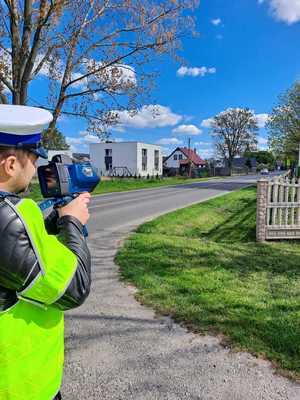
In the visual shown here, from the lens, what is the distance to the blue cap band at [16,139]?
3.41 feet

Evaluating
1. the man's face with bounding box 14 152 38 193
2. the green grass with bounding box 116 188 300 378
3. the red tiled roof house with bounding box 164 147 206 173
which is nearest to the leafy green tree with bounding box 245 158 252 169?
the red tiled roof house with bounding box 164 147 206 173

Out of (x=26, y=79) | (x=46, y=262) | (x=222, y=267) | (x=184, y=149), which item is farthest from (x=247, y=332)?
(x=184, y=149)

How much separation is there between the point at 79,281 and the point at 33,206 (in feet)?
1.01

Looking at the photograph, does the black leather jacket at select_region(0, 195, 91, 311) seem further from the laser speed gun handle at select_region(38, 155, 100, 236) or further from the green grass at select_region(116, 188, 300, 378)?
the green grass at select_region(116, 188, 300, 378)

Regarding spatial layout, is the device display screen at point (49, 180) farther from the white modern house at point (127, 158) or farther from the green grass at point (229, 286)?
the white modern house at point (127, 158)

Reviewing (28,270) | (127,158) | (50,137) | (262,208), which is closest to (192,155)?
(127,158)

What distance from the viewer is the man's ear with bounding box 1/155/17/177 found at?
1.08 metres

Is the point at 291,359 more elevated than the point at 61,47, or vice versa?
the point at 61,47

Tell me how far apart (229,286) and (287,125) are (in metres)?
29.6

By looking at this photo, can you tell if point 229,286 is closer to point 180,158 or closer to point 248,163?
point 180,158

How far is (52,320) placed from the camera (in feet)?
3.89

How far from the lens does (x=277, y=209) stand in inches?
299

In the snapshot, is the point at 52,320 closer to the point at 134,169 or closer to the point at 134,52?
the point at 134,52

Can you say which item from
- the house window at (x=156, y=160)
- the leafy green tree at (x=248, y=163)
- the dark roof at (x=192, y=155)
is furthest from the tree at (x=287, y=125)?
the leafy green tree at (x=248, y=163)
